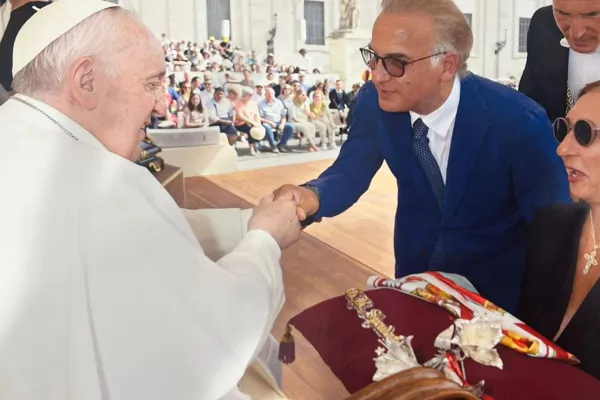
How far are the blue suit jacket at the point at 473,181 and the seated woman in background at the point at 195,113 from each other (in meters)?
1.63

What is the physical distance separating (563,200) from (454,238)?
36cm

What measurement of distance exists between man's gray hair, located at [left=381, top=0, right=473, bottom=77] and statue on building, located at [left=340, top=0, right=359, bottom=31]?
1586 mm

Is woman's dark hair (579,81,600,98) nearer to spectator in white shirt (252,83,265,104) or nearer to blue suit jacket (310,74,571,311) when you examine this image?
blue suit jacket (310,74,571,311)

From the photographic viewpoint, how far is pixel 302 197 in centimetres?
178

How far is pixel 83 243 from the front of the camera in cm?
100

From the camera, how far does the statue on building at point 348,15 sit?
3.12m

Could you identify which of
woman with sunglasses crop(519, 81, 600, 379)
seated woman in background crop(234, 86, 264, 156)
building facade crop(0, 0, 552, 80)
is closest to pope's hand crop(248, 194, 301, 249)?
woman with sunglasses crop(519, 81, 600, 379)

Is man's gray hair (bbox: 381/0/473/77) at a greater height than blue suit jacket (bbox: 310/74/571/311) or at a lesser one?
greater

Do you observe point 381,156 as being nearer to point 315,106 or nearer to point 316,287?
point 316,287

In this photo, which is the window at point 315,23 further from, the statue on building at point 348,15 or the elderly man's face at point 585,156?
the elderly man's face at point 585,156

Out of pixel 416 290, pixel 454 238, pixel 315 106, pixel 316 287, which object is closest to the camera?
pixel 416 290

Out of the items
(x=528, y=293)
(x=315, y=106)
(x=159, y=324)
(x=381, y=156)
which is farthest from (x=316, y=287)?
(x=159, y=324)

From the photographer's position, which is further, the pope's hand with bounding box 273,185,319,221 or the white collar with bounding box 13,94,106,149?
the pope's hand with bounding box 273,185,319,221

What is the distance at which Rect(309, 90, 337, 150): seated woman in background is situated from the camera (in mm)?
3046
